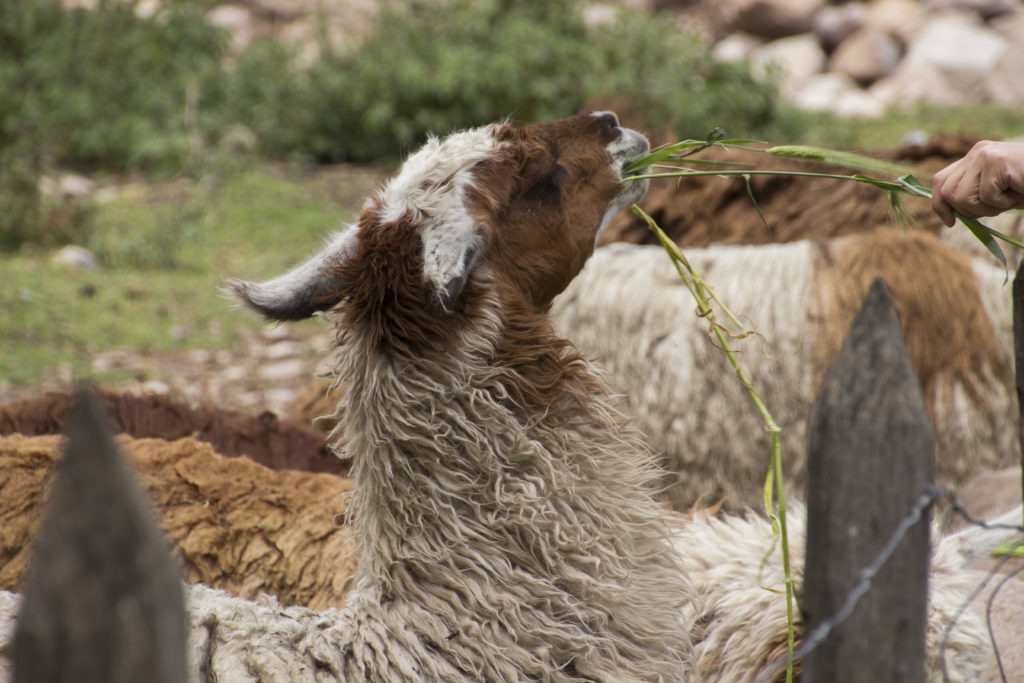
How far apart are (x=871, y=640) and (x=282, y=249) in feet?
22.7

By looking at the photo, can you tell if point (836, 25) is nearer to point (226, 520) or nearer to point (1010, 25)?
point (1010, 25)

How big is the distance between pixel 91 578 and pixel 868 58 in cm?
1426

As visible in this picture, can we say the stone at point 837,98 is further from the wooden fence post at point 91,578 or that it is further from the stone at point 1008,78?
the wooden fence post at point 91,578

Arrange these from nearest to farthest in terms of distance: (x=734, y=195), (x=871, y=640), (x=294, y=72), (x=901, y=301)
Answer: (x=871, y=640) < (x=901, y=301) < (x=734, y=195) < (x=294, y=72)

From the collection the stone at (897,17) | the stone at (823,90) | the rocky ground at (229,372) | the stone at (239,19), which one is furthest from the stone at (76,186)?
the stone at (897,17)

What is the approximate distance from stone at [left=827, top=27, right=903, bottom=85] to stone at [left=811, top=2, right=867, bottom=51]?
0.94 ft

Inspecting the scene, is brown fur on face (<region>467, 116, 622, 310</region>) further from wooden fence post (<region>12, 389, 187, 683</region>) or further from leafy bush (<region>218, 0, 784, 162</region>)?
leafy bush (<region>218, 0, 784, 162</region>)

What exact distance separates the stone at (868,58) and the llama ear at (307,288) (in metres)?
12.8

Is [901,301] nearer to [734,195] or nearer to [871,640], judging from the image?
[734,195]

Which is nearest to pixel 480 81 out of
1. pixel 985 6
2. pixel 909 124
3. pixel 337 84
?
pixel 337 84

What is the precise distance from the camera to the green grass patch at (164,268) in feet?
20.2

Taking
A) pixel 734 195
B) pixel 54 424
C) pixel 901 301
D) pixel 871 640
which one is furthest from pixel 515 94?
pixel 871 640

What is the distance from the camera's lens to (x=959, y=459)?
388cm

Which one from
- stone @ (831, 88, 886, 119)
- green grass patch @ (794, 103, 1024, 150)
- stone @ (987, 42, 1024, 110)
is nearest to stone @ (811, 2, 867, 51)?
stone @ (831, 88, 886, 119)
